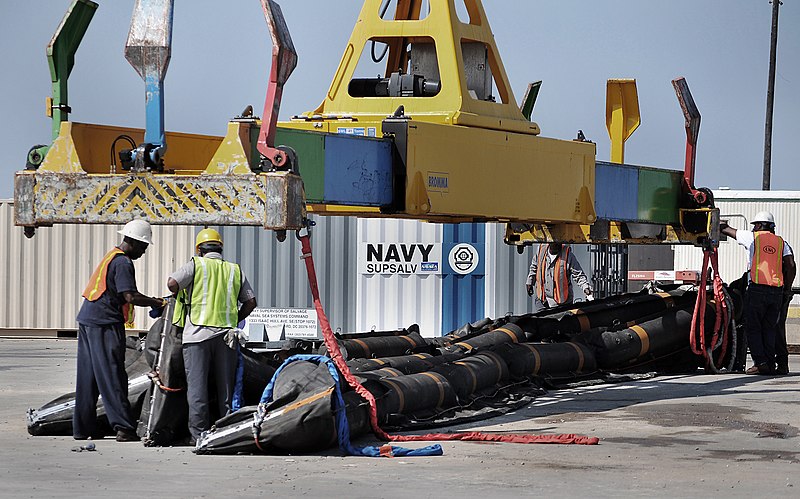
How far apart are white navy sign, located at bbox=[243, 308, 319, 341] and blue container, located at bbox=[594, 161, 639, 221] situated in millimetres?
8627

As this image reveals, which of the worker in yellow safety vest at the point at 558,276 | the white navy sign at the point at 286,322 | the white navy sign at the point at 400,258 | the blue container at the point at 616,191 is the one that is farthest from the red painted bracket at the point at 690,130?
the white navy sign at the point at 286,322

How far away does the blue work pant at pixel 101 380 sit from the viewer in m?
10.3

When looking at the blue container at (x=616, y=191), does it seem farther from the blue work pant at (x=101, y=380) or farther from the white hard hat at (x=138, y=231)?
the blue work pant at (x=101, y=380)

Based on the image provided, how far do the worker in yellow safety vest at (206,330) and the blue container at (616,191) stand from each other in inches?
196

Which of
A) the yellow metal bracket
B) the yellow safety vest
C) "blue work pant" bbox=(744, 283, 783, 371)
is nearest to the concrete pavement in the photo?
the yellow safety vest

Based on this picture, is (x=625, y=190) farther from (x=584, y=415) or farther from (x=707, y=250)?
(x=584, y=415)

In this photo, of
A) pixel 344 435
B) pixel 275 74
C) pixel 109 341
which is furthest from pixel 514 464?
pixel 109 341

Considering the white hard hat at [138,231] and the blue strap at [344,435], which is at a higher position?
the white hard hat at [138,231]

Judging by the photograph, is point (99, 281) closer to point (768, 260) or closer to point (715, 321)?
point (715, 321)

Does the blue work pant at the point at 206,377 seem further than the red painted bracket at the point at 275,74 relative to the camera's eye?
Yes

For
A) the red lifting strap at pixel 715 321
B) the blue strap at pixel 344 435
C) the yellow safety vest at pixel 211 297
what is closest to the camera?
the blue strap at pixel 344 435

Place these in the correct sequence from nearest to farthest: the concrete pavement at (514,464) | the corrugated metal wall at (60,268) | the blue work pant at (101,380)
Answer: the concrete pavement at (514,464)
the blue work pant at (101,380)
the corrugated metal wall at (60,268)

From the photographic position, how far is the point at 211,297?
1027 cm

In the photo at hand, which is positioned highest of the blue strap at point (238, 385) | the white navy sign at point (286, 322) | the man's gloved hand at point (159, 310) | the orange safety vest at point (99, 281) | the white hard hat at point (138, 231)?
the white hard hat at point (138, 231)
